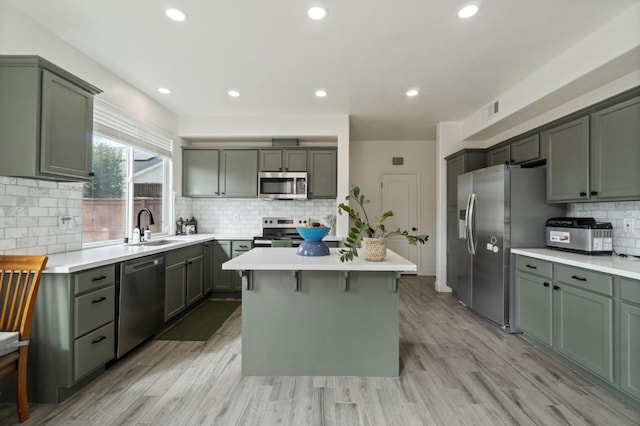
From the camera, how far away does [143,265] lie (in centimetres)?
264

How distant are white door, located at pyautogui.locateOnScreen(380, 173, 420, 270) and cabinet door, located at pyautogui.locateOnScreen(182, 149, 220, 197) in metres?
3.24

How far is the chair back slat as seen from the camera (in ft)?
5.44

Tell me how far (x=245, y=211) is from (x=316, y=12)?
134 inches

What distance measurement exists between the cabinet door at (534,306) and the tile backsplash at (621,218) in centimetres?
74

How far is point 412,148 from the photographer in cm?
578

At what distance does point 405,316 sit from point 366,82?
2863 millimetres

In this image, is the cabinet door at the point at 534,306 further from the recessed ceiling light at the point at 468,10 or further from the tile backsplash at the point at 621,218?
the recessed ceiling light at the point at 468,10

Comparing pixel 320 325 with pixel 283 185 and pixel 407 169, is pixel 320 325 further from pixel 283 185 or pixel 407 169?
pixel 407 169

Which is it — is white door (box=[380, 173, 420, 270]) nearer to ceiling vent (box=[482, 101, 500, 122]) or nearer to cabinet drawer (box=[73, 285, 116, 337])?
ceiling vent (box=[482, 101, 500, 122])

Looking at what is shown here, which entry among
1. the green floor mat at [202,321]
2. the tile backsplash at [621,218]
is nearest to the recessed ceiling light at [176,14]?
the green floor mat at [202,321]

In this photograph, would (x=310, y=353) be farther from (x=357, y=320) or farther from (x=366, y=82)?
(x=366, y=82)

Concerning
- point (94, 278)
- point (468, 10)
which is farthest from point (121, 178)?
point (468, 10)

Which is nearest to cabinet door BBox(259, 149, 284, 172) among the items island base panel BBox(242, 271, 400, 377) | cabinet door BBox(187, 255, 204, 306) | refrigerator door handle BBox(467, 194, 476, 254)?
cabinet door BBox(187, 255, 204, 306)

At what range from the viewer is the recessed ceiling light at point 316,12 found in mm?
2078
